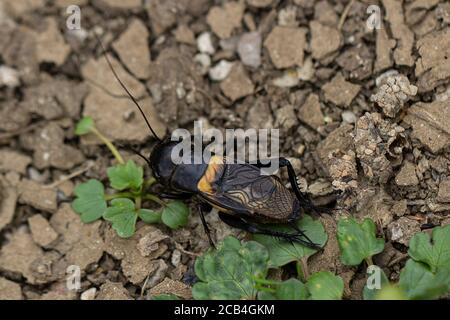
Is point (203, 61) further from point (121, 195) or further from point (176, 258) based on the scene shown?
point (176, 258)

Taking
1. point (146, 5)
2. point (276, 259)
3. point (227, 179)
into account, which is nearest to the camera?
point (276, 259)

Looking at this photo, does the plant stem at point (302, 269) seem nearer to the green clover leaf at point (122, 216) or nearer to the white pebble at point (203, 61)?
the green clover leaf at point (122, 216)

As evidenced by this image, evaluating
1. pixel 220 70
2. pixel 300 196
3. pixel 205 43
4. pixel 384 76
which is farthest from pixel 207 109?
pixel 384 76

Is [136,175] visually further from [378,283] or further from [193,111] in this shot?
[378,283]

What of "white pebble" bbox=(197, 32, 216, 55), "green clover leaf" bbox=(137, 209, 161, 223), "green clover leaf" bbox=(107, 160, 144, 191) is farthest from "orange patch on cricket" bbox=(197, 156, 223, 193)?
"white pebble" bbox=(197, 32, 216, 55)

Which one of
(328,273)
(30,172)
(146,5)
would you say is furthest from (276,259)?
(146,5)

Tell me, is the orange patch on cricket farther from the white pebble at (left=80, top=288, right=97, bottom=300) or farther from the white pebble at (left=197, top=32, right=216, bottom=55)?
the white pebble at (left=197, top=32, right=216, bottom=55)
